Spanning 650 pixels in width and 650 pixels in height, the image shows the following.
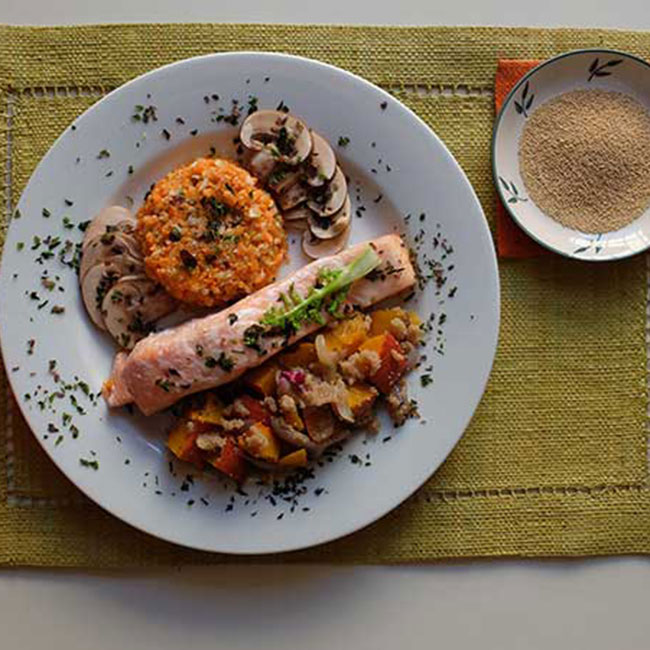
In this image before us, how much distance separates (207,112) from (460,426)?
1.34 m

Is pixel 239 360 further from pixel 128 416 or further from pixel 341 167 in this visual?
pixel 341 167

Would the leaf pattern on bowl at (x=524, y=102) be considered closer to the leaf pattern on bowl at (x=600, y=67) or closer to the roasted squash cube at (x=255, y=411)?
the leaf pattern on bowl at (x=600, y=67)

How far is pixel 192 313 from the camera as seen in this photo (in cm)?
319

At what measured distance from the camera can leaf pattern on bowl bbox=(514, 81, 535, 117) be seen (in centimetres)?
330

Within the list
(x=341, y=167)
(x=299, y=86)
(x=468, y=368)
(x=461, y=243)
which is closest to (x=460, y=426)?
(x=468, y=368)

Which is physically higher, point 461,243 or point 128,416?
point 461,243

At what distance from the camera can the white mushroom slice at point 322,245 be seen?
316cm

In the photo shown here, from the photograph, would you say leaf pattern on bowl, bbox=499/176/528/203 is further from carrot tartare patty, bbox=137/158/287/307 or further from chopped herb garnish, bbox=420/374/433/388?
carrot tartare patty, bbox=137/158/287/307

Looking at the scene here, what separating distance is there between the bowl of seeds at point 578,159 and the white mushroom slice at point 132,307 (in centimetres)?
126

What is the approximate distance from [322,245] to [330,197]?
0.16 m

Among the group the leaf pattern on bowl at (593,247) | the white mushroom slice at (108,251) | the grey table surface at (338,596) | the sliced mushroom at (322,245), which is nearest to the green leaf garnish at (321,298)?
the sliced mushroom at (322,245)

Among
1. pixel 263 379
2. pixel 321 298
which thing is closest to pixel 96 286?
pixel 263 379

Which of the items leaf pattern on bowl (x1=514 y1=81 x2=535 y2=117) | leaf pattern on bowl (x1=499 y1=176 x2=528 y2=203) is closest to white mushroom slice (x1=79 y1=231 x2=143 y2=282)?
leaf pattern on bowl (x1=499 y1=176 x2=528 y2=203)

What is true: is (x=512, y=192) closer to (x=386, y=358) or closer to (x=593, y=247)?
(x=593, y=247)
